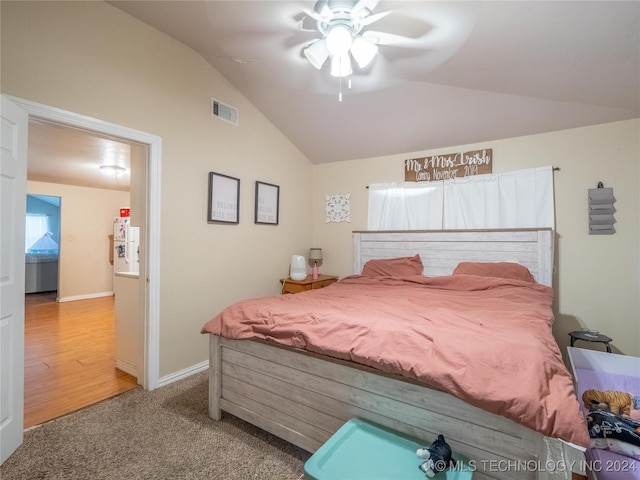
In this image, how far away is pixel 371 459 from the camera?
1209 mm

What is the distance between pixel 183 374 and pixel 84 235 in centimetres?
523

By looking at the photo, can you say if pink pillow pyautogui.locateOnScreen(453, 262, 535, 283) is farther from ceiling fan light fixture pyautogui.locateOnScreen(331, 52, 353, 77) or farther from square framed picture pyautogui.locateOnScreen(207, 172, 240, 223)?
square framed picture pyautogui.locateOnScreen(207, 172, 240, 223)

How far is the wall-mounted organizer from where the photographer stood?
9.02 ft

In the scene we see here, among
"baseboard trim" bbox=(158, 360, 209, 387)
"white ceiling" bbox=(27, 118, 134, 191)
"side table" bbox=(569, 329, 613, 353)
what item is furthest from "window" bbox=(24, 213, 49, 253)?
"side table" bbox=(569, 329, 613, 353)

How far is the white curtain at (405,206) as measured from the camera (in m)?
3.62

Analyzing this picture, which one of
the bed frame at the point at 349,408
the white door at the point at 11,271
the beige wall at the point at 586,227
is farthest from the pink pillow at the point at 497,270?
the white door at the point at 11,271

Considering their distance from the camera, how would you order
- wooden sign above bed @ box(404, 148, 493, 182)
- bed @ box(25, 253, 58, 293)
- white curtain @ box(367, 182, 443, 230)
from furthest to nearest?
bed @ box(25, 253, 58, 293) → white curtain @ box(367, 182, 443, 230) → wooden sign above bed @ box(404, 148, 493, 182)

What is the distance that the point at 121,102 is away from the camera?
232 centimetres

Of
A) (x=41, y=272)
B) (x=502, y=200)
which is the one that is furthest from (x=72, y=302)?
(x=502, y=200)

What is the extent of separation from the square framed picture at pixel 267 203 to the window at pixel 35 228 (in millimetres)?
6299

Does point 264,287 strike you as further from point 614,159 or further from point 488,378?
point 614,159

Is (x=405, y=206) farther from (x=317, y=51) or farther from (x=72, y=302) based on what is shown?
(x=72, y=302)

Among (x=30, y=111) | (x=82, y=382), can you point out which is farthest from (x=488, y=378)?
(x=82, y=382)

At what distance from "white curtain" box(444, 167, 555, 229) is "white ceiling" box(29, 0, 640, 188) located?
453 millimetres
